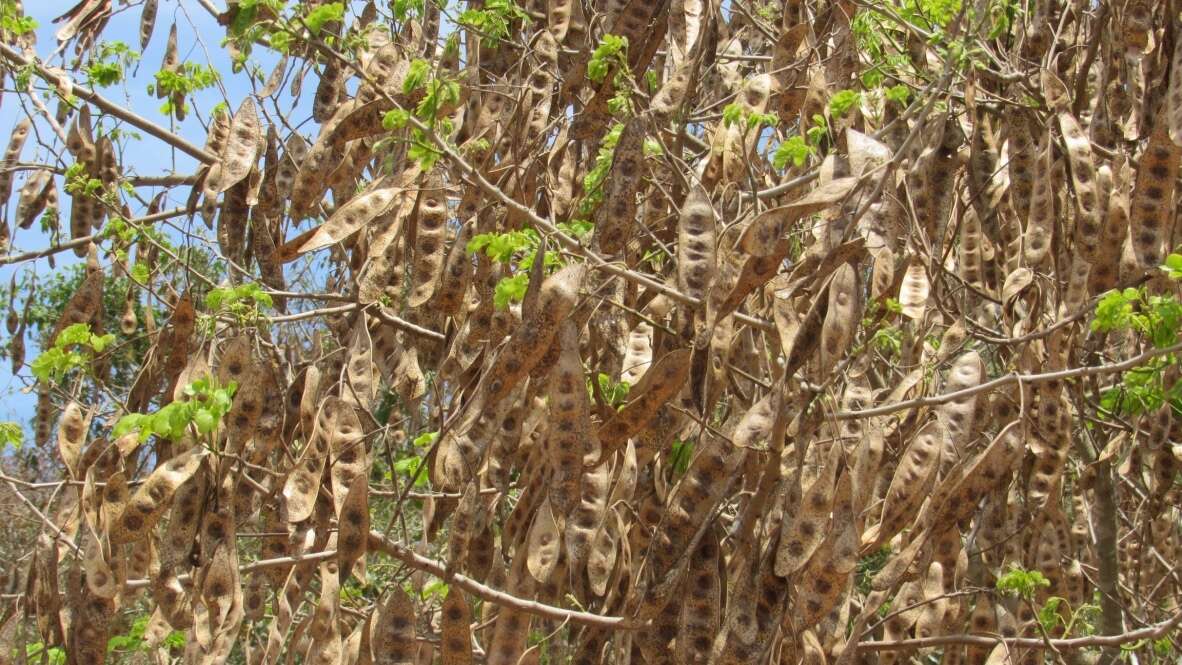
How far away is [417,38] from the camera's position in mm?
4512

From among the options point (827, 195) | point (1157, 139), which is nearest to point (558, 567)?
point (827, 195)

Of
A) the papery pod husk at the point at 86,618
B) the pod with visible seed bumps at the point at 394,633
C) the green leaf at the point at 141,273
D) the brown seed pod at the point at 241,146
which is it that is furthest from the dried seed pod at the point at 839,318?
the green leaf at the point at 141,273

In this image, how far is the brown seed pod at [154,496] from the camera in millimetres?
3023

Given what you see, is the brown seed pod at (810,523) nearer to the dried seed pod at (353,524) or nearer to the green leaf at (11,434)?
the dried seed pod at (353,524)

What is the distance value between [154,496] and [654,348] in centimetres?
121

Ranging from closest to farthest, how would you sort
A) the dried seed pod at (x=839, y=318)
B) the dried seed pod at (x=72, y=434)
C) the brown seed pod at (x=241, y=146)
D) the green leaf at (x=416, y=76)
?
1. the dried seed pod at (x=839, y=318)
2. the green leaf at (x=416, y=76)
3. the dried seed pod at (x=72, y=434)
4. the brown seed pod at (x=241, y=146)

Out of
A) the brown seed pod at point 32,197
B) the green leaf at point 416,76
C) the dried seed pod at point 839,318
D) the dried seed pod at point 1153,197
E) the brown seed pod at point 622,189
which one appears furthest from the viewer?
the brown seed pod at point 32,197

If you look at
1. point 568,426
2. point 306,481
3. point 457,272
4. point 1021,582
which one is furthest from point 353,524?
point 1021,582

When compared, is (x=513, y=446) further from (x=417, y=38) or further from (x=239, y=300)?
(x=417, y=38)

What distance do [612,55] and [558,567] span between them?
1.32 meters

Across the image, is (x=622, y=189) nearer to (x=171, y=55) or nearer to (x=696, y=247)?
(x=696, y=247)

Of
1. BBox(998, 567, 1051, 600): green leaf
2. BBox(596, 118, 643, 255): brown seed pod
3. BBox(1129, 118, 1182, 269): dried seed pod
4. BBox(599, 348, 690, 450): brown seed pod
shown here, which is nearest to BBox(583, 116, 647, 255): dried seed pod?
BBox(596, 118, 643, 255): brown seed pod

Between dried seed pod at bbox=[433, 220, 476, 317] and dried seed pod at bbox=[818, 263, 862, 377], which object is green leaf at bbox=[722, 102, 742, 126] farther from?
dried seed pod at bbox=[818, 263, 862, 377]

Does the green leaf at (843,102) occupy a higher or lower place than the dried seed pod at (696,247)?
higher
